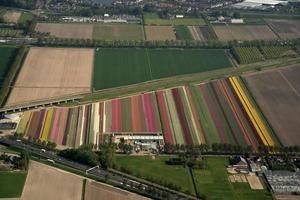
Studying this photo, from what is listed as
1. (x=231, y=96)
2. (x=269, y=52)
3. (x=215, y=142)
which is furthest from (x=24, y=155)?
(x=269, y=52)

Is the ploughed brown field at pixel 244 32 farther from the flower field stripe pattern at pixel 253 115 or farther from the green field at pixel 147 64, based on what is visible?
the flower field stripe pattern at pixel 253 115

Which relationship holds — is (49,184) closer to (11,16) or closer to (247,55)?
(247,55)

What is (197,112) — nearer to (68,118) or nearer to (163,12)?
(68,118)

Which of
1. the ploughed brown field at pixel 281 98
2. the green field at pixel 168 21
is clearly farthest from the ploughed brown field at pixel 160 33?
the ploughed brown field at pixel 281 98

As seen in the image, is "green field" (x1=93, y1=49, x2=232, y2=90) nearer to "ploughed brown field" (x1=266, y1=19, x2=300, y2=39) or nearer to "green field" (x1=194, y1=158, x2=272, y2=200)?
"ploughed brown field" (x1=266, y1=19, x2=300, y2=39)

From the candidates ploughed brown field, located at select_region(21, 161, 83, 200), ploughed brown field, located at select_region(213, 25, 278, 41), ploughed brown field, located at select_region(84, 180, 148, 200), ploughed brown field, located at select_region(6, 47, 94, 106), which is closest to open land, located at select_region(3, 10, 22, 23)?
ploughed brown field, located at select_region(6, 47, 94, 106)

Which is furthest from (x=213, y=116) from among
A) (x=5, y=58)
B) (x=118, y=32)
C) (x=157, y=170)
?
(x=5, y=58)
